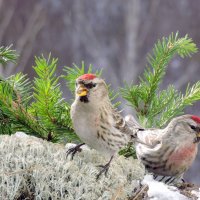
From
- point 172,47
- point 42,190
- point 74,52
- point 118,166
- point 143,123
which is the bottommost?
point 42,190

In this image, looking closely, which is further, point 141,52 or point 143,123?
point 141,52

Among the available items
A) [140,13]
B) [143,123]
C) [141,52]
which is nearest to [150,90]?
[143,123]

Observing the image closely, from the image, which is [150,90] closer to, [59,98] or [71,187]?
[59,98]

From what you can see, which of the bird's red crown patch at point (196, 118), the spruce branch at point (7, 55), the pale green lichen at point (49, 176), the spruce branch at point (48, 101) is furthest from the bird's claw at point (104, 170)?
the bird's red crown patch at point (196, 118)

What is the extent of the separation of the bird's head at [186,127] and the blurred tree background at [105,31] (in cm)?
738

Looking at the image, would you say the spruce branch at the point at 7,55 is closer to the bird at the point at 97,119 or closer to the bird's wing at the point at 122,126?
the bird at the point at 97,119

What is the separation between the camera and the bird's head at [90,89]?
1508mm

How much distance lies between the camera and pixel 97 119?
62.4 inches

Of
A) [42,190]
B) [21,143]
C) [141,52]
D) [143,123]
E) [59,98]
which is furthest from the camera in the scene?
[141,52]

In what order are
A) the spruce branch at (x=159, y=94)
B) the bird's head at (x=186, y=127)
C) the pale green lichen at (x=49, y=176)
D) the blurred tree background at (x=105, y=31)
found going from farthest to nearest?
1. the blurred tree background at (x=105, y=31)
2. the bird's head at (x=186, y=127)
3. the spruce branch at (x=159, y=94)
4. the pale green lichen at (x=49, y=176)

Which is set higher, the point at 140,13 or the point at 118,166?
the point at 140,13

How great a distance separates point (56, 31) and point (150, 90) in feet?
30.1

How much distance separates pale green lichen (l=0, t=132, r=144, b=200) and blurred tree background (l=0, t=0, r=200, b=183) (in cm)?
804

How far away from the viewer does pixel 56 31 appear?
10695mm
